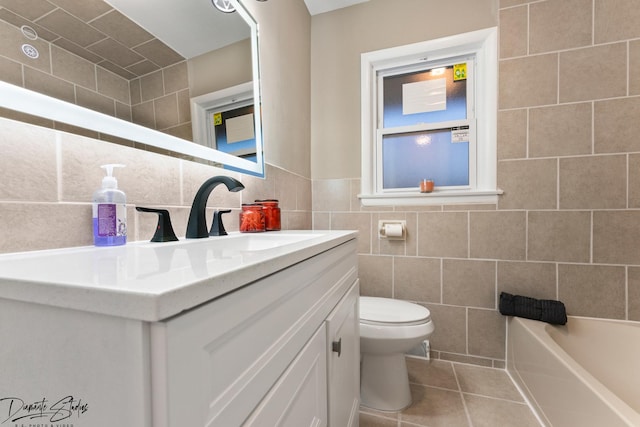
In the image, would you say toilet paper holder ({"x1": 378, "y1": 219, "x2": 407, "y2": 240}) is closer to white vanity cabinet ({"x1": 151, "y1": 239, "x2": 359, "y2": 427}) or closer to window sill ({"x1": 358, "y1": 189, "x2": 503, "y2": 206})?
window sill ({"x1": 358, "y1": 189, "x2": 503, "y2": 206})

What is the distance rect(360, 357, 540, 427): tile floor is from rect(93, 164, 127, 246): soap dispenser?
1.25 meters

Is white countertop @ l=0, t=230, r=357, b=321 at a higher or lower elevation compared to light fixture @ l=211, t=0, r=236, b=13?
lower

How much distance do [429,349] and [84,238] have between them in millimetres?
1790

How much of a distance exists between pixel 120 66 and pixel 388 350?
144 cm

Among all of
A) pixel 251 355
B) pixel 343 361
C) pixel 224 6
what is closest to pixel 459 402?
pixel 343 361

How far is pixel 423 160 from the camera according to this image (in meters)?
1.75

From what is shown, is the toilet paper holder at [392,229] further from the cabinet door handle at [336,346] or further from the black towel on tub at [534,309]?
the cabinet door handle at [336,346]

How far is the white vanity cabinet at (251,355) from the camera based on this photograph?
24 centimetres

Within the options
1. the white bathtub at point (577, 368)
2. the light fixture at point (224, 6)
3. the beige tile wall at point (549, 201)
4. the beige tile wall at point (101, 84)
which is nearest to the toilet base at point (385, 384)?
the beige tile wall at point (549, 201)

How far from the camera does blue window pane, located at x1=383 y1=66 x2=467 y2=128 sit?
1.69 metres

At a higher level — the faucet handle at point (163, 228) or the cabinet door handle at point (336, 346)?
the faucet handle at point (163, 228)

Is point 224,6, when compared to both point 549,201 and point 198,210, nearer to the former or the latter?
point 198,210

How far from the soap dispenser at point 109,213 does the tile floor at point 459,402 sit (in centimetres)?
125

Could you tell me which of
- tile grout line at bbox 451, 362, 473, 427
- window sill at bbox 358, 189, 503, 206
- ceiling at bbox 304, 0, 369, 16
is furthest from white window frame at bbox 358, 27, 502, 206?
tile grout line at bbox 451, 362, 473, 427
